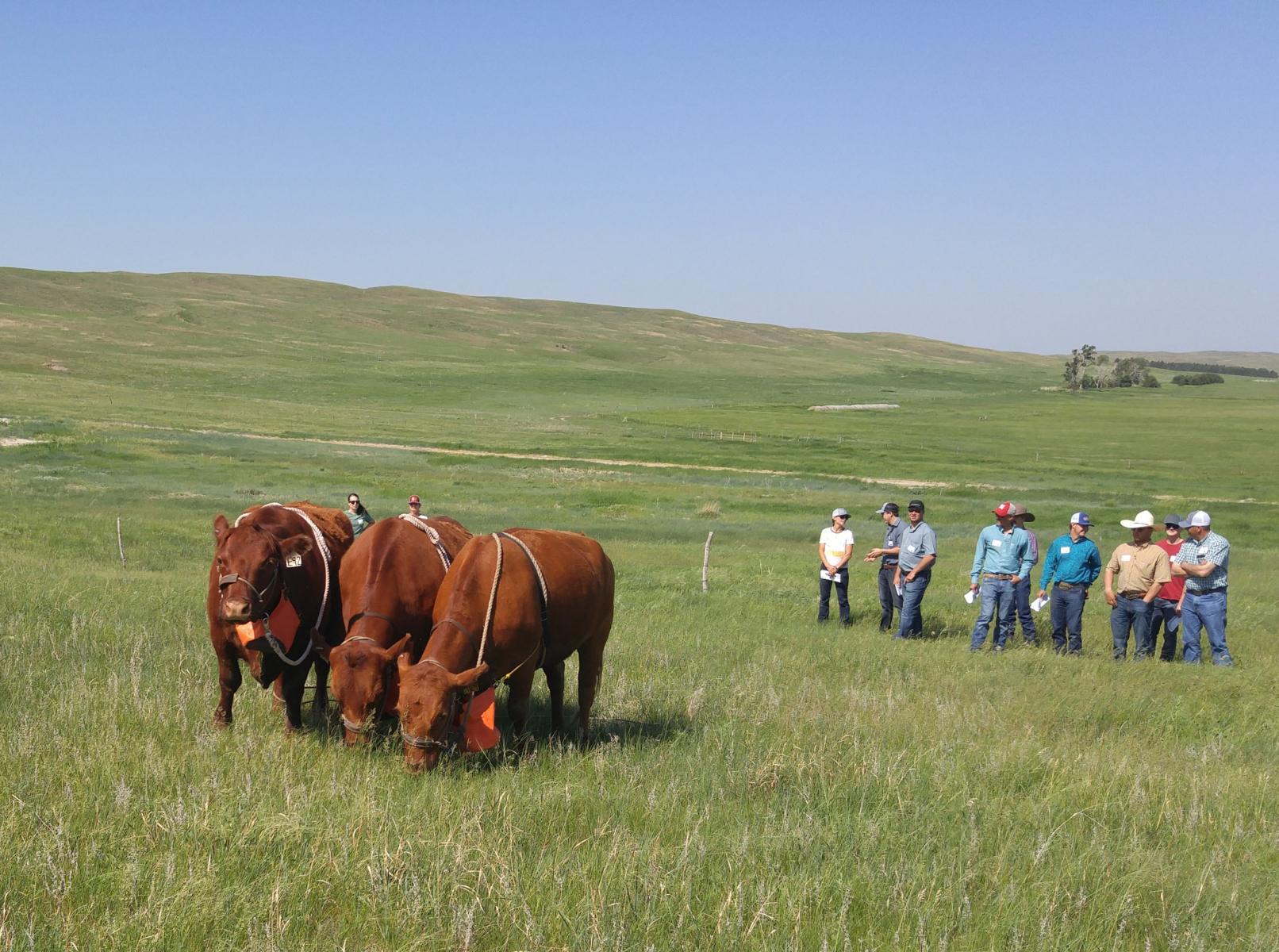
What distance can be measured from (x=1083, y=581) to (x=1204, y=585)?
155cm

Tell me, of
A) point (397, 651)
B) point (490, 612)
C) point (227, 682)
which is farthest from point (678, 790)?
point (227, 682)

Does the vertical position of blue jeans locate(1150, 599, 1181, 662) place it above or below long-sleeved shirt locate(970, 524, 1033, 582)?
below

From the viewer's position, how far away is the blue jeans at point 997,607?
45.8ft

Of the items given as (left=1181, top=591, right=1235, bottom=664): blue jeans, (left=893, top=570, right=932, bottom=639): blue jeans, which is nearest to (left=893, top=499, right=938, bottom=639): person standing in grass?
(left=893, top=570, right=932, bottom=639): blue jeans

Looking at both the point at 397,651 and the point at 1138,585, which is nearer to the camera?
the point at 397,651

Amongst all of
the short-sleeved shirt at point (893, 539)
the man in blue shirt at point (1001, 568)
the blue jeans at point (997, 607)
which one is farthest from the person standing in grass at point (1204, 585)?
the short-sleeved shirt at point (893, 539)

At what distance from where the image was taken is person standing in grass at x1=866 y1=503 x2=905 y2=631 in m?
15.2

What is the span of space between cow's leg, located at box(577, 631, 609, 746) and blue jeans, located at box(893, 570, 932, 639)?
719cm

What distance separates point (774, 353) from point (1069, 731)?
17915cm

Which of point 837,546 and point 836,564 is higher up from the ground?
point 837,546

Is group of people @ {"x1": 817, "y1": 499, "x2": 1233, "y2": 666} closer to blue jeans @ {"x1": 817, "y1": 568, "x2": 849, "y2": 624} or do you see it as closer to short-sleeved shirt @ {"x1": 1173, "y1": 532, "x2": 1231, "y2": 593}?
short-sleeved shirt @ {"x1": 1173, "y1": 532, "x2": 1231, "y2": 593}

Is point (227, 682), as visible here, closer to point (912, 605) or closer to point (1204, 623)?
point (912, 605)

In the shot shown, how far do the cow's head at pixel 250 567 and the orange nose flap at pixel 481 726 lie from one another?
163 centimetres

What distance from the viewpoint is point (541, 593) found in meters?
7.45
